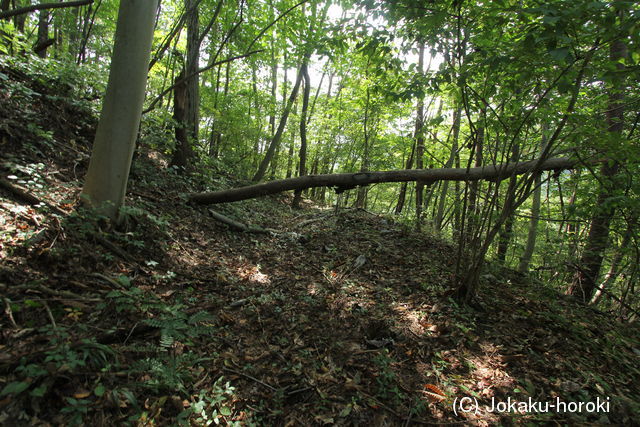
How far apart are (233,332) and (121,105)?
3.02 metres

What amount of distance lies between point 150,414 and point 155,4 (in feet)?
14.2

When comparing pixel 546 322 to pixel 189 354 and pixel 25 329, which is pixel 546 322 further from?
pixel 25 329

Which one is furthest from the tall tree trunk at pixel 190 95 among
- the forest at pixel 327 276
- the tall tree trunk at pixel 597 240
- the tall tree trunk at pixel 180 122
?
the tall tree trunk at pixel 597 240

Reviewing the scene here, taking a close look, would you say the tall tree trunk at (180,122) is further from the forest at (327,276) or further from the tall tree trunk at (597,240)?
the tall tree trunk at (597,240)

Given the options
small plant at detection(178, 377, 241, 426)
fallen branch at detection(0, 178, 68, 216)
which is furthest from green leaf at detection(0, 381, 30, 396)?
fallen branch at detection(0, 178, 68, 216)

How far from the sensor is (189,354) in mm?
2512

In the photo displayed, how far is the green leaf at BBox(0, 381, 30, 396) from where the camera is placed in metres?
1.63

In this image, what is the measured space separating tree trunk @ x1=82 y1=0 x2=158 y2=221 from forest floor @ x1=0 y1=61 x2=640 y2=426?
40 cm

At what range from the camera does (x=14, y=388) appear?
1645 millimetres

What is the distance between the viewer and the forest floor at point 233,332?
6.79 feet

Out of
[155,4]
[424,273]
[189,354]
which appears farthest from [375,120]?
[189,354]

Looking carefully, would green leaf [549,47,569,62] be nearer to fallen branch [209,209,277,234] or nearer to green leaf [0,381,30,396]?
green leaf [0,381,30,396]

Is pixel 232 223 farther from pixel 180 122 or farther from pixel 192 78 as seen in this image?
pixel 192 78

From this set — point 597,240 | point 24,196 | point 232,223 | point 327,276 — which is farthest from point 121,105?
point 597,240
